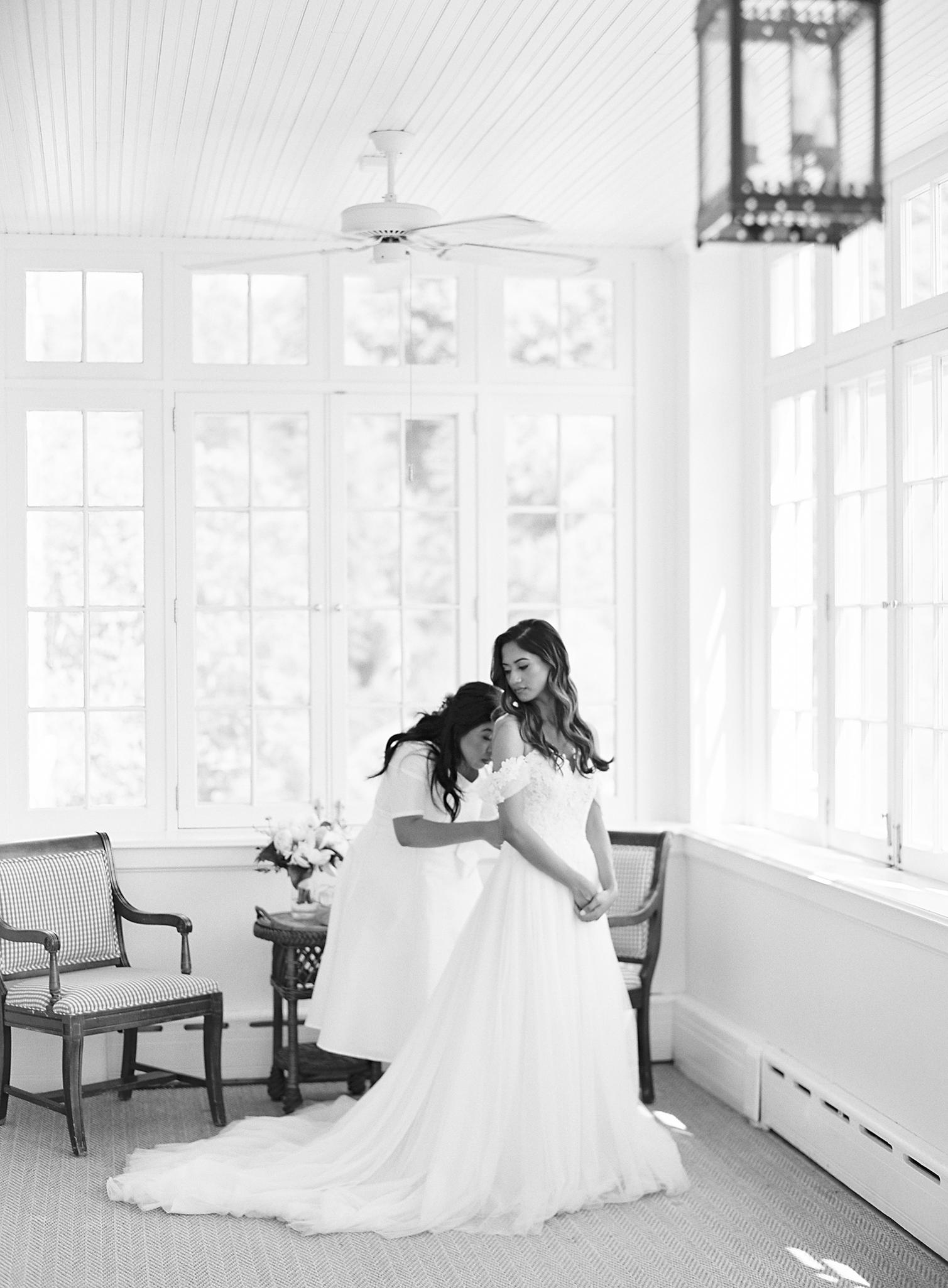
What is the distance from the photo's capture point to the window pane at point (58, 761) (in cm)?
573

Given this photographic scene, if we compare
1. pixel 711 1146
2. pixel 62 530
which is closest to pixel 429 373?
pixel 62 530

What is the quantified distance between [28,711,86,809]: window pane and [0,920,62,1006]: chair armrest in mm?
814

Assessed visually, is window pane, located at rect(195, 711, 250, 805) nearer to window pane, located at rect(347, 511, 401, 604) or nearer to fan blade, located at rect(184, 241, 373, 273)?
window pane, located at rect(347, 511, 401, 604)

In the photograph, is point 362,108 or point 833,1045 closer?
point 362,108

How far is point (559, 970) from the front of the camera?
4184 mm

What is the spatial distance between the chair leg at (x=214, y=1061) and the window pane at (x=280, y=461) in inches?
81.0

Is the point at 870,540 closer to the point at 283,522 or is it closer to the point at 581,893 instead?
the point at 581,893

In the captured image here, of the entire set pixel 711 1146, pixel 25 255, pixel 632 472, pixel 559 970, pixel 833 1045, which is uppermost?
pixel 25 255

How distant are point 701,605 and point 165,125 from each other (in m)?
2.84

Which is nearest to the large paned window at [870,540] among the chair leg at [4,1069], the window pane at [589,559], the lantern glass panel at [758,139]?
the window pane at [589,559]

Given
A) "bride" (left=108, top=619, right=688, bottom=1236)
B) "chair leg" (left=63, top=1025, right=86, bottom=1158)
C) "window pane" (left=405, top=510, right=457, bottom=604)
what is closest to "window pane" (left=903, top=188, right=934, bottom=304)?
"bride" (left=108, top=619, right=688, bottom=1236)

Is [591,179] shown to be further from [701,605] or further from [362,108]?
[701,605]

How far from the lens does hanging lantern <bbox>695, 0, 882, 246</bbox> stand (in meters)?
1.70

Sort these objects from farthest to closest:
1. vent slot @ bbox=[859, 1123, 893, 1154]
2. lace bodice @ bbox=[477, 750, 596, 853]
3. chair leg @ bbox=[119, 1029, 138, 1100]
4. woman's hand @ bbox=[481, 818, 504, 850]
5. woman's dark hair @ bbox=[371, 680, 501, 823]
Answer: chair leg @ bbox=[119, 1029, 138, 1100] → woman's dark hair @ bbox=[371, 680, 501, 823] → woman's hand @ bbox=[481, 818, 504, 850] → lace bodice @ bbox=[477, 750, 596, 853] → vent slot @ bbox=[859, 1123, 893, 1154]
